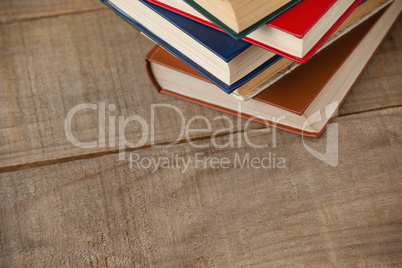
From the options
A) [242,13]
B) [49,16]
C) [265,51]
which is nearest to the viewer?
[242,13]

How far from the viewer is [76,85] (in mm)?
1057

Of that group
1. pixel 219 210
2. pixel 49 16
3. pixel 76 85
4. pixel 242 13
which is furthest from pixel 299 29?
pixel 49 16

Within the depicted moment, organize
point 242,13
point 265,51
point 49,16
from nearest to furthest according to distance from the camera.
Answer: point 242,13, point 265,51, point 49,16

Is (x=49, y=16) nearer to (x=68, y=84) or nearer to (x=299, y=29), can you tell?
(x=68, y=84)

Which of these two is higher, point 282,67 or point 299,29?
point 299,29

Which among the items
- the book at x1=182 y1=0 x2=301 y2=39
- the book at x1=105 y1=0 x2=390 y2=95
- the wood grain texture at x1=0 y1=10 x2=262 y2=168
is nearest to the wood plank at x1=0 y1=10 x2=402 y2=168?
the wood grain texture at x1=0 y1=10 x2=262 y2=168

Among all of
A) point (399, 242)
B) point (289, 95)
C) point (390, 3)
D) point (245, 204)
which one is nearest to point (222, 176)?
point (245, 204)

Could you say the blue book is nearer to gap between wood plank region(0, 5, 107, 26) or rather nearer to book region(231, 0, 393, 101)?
book region(231, 0, 393, 101)

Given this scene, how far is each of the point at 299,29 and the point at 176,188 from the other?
331 mm

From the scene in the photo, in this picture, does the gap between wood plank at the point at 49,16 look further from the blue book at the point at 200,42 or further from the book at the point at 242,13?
the book at the point at 242,13

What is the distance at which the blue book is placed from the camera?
84 cm

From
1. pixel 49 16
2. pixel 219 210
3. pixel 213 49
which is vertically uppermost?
pixel 213 49

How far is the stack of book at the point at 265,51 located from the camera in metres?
0.79

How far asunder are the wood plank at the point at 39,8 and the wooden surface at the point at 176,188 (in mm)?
129
